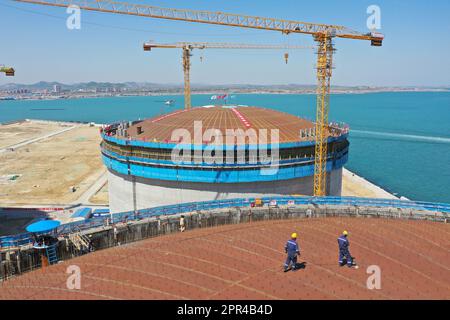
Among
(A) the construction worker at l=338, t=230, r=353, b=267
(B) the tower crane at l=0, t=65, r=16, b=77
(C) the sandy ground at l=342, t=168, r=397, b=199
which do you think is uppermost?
(B) the tower crane at l=0, t=65, r=16, b=77

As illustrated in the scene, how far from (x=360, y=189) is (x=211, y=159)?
43765 mm

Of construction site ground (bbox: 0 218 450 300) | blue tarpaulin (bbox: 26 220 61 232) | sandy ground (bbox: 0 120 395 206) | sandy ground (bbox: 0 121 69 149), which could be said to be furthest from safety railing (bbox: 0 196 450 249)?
sandy ground (bbox: 0 121 69 149)

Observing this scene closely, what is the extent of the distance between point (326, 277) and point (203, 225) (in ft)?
33.6

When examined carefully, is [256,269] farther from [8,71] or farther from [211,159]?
[8,71]

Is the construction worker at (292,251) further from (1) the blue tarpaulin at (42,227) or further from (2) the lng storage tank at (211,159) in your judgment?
(2) the lng storage tank at (211,159)

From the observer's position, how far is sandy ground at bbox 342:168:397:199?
63.9 meters

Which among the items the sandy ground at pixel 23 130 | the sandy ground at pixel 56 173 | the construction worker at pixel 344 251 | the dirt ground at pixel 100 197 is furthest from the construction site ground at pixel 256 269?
the sandy ground at pixel 23 130

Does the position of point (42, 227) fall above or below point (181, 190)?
above

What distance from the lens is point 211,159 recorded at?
3347cm

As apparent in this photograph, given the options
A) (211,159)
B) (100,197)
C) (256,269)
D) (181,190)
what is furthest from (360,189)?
(256,269)

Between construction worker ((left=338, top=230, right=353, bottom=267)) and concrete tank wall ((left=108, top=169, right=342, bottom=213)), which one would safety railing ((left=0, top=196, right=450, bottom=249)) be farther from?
construction worker ((left=338, top=230, right=353, bottom=267))

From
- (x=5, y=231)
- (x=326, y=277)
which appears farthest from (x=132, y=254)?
(x=5, y=231)

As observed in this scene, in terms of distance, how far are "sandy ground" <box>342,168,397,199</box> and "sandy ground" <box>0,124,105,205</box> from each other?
48.1m

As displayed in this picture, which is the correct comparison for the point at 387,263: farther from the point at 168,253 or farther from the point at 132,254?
the point at 132,254
